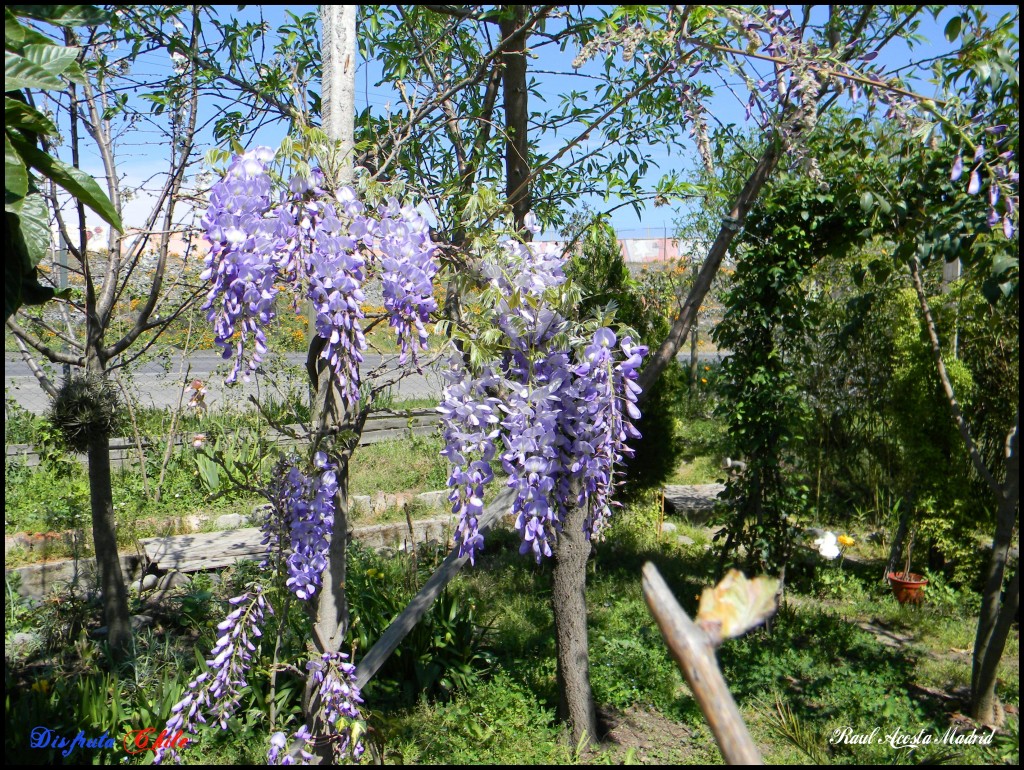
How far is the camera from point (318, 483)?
2.22 meters

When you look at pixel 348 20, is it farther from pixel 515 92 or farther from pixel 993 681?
pixel 993 681

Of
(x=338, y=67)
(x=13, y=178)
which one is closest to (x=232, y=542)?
(x=338, y=67)

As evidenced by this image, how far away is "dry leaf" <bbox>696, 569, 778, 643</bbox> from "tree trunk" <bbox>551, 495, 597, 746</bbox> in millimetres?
1975

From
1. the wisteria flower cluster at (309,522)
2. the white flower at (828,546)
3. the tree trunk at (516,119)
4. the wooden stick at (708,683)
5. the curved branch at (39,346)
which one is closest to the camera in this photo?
the wooden stick at (708,683)

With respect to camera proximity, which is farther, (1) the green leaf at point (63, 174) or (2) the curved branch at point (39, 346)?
(2) the curved branch at point (39, 346)

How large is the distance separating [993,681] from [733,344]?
221cm

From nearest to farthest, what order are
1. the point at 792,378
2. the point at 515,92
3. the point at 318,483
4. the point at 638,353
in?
the point at 638,353, the point at 318,483, the point at 515,92, the point at 792,378

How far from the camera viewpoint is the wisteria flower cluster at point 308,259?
178 centimetres

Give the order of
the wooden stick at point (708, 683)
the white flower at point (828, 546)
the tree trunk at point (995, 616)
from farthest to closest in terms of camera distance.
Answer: the white flower at point (828, 546), the tree trunk at point (995, 616), the wooden stick at point (708, 683)

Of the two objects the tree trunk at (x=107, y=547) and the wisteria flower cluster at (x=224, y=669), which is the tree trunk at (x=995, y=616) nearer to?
the wisteria flower cluster at (x=224, y=669)

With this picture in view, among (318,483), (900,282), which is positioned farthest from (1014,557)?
(318,483)

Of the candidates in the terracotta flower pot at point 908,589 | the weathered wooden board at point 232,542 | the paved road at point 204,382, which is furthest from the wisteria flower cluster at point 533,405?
the terracotta flower pot at point 908,589

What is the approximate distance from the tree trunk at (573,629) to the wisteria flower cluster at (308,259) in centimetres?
142

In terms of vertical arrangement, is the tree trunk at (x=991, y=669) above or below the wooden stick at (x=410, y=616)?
below
